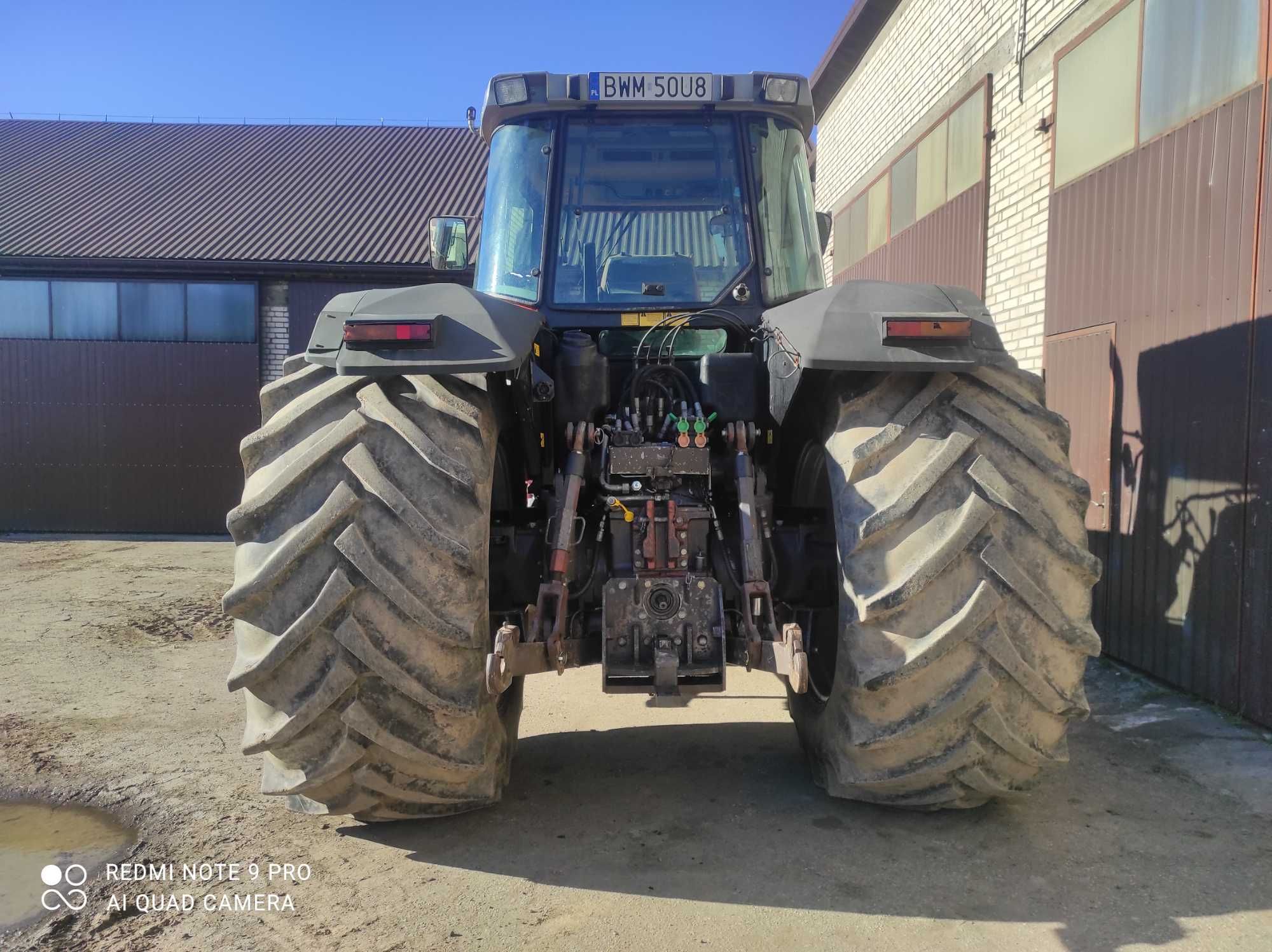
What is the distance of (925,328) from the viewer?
2961mm

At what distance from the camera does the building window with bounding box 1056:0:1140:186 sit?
595 cm

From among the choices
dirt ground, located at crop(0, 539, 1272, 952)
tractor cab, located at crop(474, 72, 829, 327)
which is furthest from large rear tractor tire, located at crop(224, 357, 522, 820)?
tractor cab, located at crop(474, 72, 829, 327)

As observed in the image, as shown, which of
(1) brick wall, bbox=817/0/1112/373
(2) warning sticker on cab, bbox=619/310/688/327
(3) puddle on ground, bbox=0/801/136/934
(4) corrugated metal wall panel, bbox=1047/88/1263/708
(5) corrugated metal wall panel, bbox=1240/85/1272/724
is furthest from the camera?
(1) brick wall, bbox=817/0/1112/373

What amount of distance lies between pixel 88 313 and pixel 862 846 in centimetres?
1473

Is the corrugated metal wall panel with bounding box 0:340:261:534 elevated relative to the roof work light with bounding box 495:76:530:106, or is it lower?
lower

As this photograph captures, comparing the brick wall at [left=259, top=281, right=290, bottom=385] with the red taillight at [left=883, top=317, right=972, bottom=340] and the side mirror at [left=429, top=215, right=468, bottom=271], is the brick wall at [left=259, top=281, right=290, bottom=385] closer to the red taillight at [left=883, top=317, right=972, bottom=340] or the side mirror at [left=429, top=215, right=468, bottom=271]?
the side mirror at [left=429, top=215, right=468, bottom=271]

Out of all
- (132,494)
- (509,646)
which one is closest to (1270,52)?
(509,646)

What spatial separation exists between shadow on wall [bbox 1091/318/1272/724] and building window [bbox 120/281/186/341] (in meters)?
12.9

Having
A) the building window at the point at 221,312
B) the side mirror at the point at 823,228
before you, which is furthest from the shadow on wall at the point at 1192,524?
the building window at the point at 221,312

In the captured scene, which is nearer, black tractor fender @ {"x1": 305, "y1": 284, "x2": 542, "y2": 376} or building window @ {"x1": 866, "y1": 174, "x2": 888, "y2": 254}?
black tractor fender @ {"x1": 305, "y1": 284, "x2": 542, "y2": 376}

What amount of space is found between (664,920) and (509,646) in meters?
0.89

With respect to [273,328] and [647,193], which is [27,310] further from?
[647,193]

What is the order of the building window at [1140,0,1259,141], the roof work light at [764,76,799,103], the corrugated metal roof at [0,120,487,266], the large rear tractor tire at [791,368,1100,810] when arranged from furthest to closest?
the corrugated metal roof at [0,120,487,266] < the building window at [1140,0,1259,141] < the roof work light at [764,76,799,103] < the large rear tractor tire at [791,368,1100,810]

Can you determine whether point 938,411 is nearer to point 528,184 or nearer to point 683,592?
point 683,592
